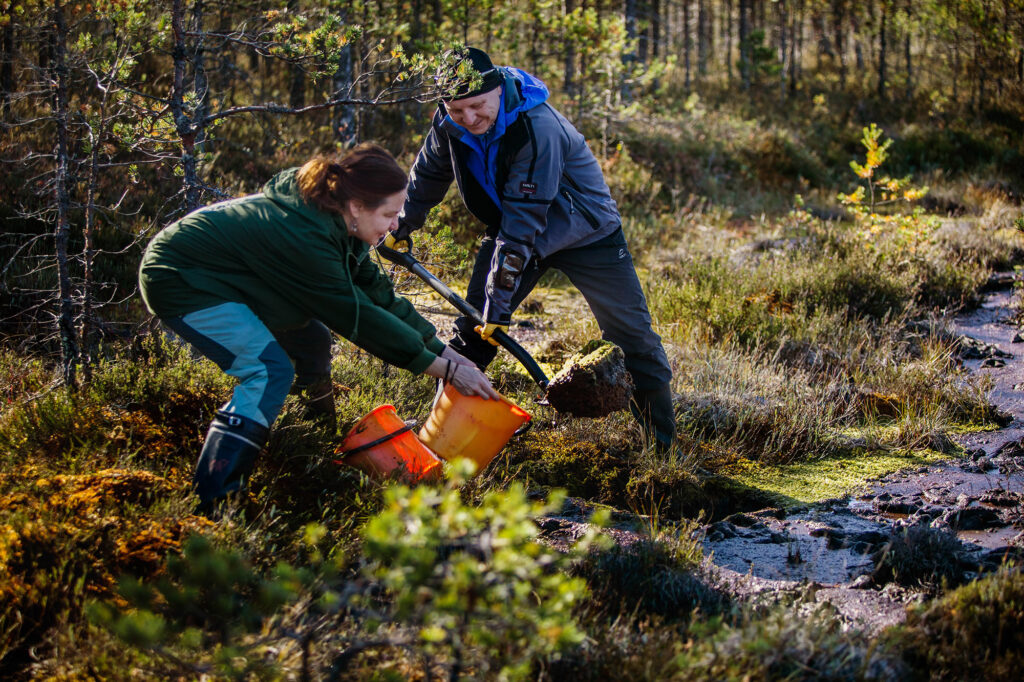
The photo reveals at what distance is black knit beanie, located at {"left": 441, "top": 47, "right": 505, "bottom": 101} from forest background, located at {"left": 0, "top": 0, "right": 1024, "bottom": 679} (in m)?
0.15

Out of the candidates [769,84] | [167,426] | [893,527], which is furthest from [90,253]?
[769,84]

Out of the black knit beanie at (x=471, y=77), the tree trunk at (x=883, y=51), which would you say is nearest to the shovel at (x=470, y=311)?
the black knit beanie at (x=471, y=77)

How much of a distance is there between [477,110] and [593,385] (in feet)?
4.65

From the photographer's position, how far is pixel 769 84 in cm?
2105

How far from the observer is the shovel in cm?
386

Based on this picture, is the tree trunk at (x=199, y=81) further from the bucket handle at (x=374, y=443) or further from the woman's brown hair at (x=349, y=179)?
the bucket handle at (x=374, y=443)

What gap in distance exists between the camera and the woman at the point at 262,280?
2.95m

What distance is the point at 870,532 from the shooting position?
3816 mm

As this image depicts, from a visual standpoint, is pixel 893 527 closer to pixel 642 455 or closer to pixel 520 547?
pixel 642 455

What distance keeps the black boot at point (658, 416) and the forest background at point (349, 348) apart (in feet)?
0.60

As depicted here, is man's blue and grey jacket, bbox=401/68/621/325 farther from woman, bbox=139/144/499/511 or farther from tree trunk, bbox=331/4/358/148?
tree trunk, bbox=331/4/358/148

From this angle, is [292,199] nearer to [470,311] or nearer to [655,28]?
[470,311]

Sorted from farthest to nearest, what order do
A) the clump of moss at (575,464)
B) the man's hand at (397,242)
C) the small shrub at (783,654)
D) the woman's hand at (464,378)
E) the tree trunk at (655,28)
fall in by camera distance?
1. the tree trunk at (655,28)
2. the man's hand at (397,242)
3. the clump of moss at (575,464)
4. the woman's hand at (464,378)
5. the small shrub at (783,654)

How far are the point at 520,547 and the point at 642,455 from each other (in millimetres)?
2338
